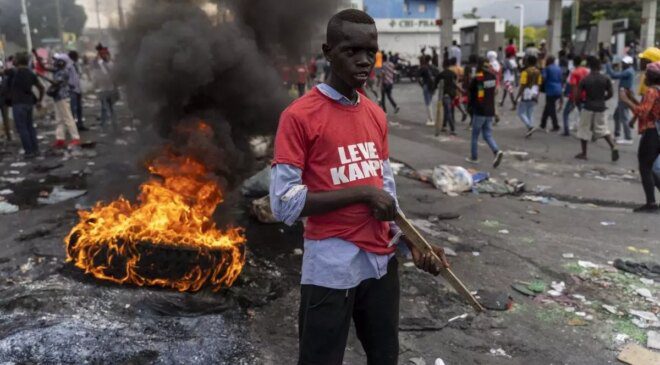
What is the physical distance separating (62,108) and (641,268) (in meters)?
10.5

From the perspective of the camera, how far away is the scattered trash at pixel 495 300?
412 centimetres

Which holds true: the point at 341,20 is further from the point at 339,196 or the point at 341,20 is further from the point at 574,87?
the point at 574,87

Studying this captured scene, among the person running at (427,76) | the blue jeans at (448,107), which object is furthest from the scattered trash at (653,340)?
the person running at (427,76)

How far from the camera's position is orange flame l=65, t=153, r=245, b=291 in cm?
409

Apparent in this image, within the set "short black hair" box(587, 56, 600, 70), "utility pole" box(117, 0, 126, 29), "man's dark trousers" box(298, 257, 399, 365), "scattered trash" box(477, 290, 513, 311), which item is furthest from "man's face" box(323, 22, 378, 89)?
"short black hair" box(587, 56, 600, 70)

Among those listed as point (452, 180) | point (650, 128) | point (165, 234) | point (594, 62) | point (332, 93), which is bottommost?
point (452, 180)

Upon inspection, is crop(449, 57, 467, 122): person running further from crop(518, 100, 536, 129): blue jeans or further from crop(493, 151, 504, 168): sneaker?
crop(493, 151, 504, 168): sneaker

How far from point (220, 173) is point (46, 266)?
5.74ft

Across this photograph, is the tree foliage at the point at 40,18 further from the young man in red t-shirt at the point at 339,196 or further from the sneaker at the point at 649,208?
the young man in red t-shirt at the point at 339,196

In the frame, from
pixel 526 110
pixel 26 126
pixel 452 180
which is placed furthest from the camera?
pixel 526 110

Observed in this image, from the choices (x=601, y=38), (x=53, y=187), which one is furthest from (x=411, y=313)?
(x=601, y=38)

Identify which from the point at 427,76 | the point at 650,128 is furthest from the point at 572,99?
the point at 650,128

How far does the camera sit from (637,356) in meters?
3.44

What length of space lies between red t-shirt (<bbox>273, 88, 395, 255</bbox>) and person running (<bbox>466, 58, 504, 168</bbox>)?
7224 millimetres
